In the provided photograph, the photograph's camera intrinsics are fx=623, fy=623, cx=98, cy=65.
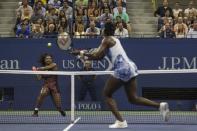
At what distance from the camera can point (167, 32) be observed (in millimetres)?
18984

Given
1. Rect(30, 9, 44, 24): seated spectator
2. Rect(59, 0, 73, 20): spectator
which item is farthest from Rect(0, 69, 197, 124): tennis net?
Rect(59, 0, 73, 20): spectator

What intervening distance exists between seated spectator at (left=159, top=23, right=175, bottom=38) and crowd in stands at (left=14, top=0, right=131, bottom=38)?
1.08 m

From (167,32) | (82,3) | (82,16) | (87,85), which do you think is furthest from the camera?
(82,3)

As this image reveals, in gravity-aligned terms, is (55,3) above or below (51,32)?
above

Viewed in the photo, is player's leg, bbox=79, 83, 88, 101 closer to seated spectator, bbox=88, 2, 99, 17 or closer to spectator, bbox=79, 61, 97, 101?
spectator, bbox=79, 61, 97, 101

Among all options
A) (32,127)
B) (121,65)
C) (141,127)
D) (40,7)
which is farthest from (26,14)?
(121,65)

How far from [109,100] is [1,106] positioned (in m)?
6.54

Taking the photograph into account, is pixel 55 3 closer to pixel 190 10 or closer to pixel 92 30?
pixel 92 30

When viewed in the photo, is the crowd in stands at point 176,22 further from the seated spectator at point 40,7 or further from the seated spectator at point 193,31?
the seated spectator at point 40,7

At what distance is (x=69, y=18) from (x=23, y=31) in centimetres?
149

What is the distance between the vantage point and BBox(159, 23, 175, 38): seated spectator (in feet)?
61.9

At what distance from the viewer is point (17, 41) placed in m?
18.5

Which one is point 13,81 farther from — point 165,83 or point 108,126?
point 108,126

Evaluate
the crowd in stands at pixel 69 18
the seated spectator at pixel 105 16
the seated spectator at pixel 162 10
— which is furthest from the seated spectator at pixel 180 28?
the seated spectator at pixel 105 16
